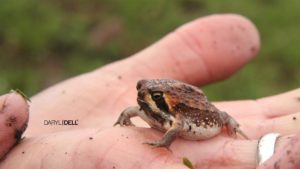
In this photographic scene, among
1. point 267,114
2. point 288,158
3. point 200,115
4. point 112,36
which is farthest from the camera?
point 112,36

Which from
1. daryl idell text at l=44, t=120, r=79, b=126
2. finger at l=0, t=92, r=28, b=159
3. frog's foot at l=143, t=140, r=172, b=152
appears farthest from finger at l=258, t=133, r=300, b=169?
daryl idell text at l=44, t=120, r=79, b=126

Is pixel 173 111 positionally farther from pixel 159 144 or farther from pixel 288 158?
pixel 288 158

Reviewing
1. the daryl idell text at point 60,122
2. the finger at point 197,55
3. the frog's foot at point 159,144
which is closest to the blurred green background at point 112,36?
the finger at point 197,55

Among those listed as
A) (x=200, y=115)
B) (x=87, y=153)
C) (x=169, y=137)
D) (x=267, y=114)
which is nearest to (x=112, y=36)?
(x=267, y=114)

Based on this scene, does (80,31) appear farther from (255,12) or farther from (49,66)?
(255,12)

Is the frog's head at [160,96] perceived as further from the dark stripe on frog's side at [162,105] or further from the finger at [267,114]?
the finger at [267,114]

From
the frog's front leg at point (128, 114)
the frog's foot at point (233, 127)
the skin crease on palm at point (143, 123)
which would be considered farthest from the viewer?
the frog's foot at point (233, 127)
